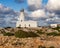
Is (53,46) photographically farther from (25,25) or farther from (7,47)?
(25,25)

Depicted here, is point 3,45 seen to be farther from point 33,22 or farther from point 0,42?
point 33,22

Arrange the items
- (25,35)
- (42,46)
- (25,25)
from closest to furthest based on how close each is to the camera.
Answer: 1. (42,46)
2. (25,35)
3. (25,25)

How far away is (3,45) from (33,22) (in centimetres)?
5263

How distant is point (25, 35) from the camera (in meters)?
36.9

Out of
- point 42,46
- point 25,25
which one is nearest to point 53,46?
point 42,46

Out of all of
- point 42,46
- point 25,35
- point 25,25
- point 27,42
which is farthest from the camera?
point 25,25

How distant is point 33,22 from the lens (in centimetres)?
8238

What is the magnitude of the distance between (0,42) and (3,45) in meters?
2.24

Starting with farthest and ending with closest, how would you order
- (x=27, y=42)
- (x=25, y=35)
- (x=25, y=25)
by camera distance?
(x=25, y=25) → (x=25, y=35) → (x=27, y=42)

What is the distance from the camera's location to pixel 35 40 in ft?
107

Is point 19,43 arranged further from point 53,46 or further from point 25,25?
point 25,25

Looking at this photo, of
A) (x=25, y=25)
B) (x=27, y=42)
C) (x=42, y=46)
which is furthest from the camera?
(x=25, y=25)

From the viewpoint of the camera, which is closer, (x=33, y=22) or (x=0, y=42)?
(x=0, y=42)

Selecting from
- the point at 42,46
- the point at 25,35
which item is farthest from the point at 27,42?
the point at 25,35
